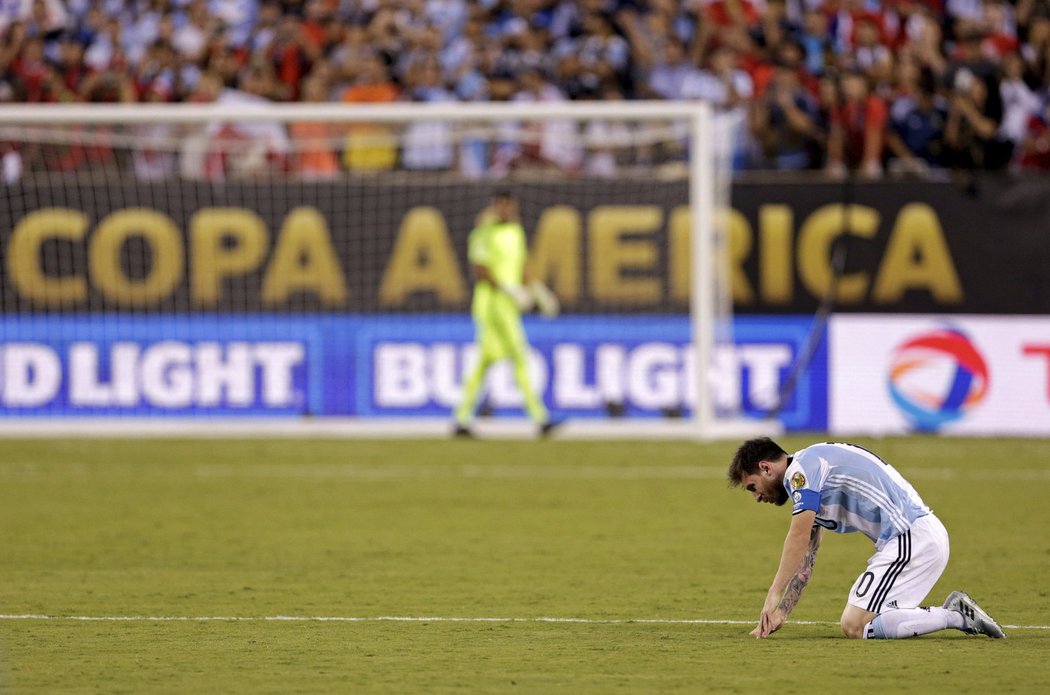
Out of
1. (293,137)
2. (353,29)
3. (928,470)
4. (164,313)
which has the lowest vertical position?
(928,470)

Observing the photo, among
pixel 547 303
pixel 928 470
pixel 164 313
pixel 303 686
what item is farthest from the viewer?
pixel 164 313

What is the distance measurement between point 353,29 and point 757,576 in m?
11.6

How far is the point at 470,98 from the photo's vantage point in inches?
779

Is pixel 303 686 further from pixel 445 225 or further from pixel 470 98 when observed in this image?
pixel 470 98

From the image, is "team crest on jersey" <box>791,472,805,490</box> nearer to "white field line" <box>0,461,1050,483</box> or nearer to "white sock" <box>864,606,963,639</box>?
"white sock" <box>864,606,963,639</box>

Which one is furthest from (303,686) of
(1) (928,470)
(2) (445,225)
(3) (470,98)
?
(3) (470,98)

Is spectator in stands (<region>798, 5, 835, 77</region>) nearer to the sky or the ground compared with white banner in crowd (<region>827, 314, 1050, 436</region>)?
nearer to the sky

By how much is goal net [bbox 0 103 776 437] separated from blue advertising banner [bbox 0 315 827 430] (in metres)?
0.02

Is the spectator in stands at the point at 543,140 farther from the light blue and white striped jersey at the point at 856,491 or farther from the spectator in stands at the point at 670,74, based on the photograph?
the light blue and white striped jersey at the point at 856,491

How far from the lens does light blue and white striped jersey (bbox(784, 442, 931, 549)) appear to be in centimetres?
734

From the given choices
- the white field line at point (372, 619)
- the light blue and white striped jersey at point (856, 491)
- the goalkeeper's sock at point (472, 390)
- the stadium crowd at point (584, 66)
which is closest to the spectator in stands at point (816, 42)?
the stadium crowd at point (584, 66)

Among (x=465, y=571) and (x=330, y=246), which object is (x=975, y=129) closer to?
(x=330, y=246)

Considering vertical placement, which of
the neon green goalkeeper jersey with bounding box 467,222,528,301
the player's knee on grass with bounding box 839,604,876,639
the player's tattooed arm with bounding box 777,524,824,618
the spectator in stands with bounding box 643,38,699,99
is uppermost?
the spectator in stands with bounding box 643,38,699,99

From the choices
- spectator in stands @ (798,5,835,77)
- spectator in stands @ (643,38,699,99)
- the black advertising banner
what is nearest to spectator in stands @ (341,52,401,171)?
the black advertising banner
